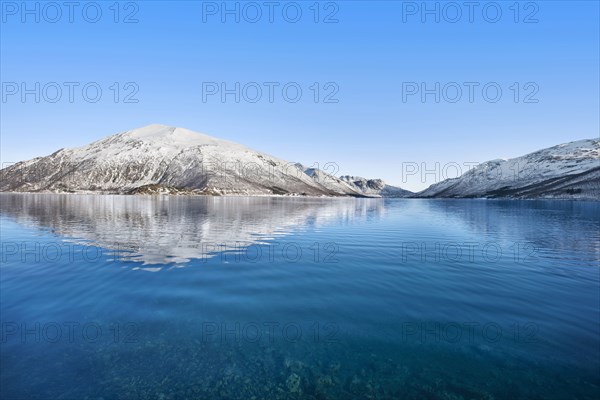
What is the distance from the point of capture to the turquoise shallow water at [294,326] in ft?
39.9

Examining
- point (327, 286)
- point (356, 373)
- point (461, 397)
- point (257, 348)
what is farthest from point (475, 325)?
point (257, 348)

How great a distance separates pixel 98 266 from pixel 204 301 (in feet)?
49.1

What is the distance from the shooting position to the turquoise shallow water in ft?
39.9

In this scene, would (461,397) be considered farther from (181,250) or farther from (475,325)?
Answer: (181,250)

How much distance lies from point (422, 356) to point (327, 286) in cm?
1114

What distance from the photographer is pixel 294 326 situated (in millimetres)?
17422

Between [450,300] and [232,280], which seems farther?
[232,280]

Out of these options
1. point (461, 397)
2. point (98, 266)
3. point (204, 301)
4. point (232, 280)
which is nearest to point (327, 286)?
point (232, 280)

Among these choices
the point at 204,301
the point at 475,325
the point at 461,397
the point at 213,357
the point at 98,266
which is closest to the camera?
the point at 461,397

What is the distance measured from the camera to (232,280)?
25.9 meters

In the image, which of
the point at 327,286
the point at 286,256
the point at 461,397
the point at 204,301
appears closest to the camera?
the point at 461,397

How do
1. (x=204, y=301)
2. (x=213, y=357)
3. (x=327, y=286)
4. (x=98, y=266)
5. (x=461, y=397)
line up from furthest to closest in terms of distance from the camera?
(x=98, y=266) → (x=327, y=286) → (x=204, y=301) → (x=213, y=357) → (x=461, y=397)

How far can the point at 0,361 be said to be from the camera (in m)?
13.3

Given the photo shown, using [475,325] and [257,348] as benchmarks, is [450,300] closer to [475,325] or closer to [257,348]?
[475,325]
